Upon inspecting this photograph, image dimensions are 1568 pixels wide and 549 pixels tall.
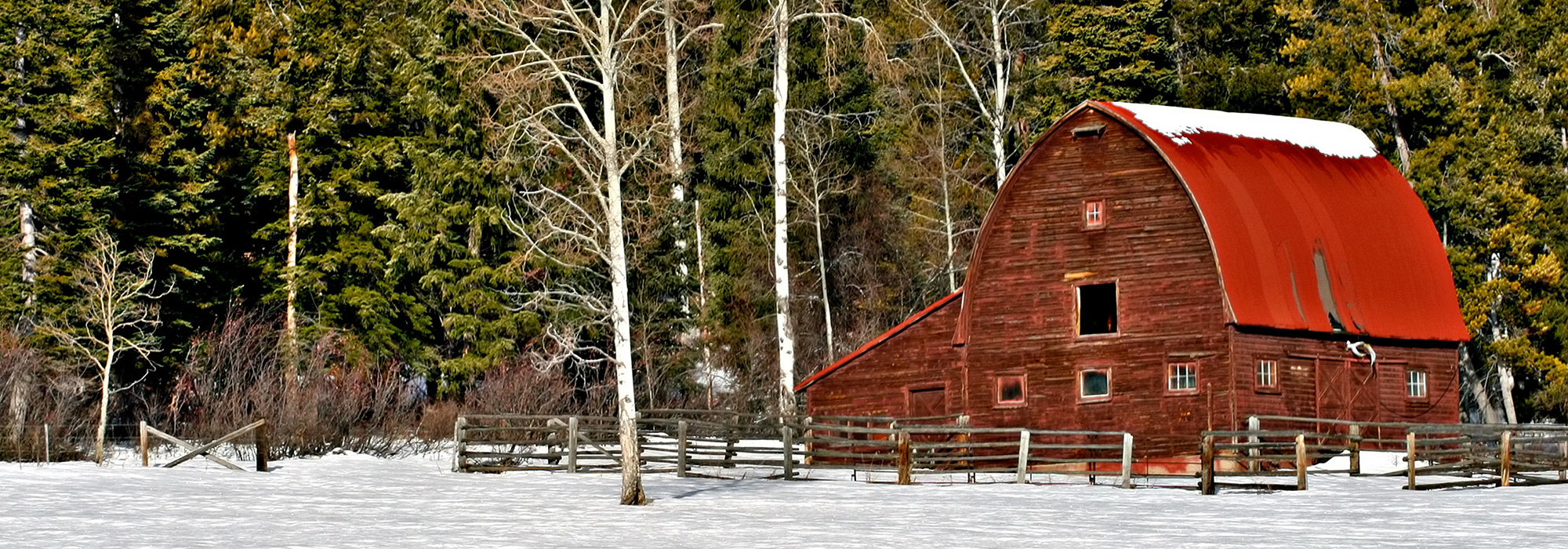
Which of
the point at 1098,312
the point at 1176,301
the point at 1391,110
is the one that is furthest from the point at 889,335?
the point at 1391,110

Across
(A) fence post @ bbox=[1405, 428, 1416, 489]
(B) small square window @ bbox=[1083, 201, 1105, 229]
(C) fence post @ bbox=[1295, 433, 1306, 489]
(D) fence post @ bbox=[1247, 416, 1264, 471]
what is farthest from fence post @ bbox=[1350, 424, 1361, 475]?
(B) small square window @ bbox=[1083, 201, 1105, 229]

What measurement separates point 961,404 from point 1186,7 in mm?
20330

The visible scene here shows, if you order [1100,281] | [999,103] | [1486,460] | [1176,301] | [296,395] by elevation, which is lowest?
[1486,460]

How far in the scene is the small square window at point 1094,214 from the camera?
3888 cm

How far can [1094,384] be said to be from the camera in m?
39.0

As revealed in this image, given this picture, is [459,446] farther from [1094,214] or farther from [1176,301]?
[1176,301]

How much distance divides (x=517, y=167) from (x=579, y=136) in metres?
13.1

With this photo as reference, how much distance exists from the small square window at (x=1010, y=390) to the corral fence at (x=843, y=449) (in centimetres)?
69

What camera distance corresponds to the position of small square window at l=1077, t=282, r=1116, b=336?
1655 inches

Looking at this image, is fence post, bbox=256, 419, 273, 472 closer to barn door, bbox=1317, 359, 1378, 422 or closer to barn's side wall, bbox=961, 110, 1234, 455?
barn's side wall, bbox=961, 110, 1234, 455

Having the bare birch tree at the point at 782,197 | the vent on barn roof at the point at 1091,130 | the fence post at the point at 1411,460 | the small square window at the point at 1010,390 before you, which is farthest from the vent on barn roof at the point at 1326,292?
the bare birch tree at the point at 782,197

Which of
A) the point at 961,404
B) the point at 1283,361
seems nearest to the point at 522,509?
the point at 961,404

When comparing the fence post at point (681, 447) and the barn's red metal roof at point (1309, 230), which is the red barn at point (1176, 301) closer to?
the barn's red metal roof at point (1309, 230)

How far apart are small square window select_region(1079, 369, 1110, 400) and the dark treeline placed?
7.98 m
